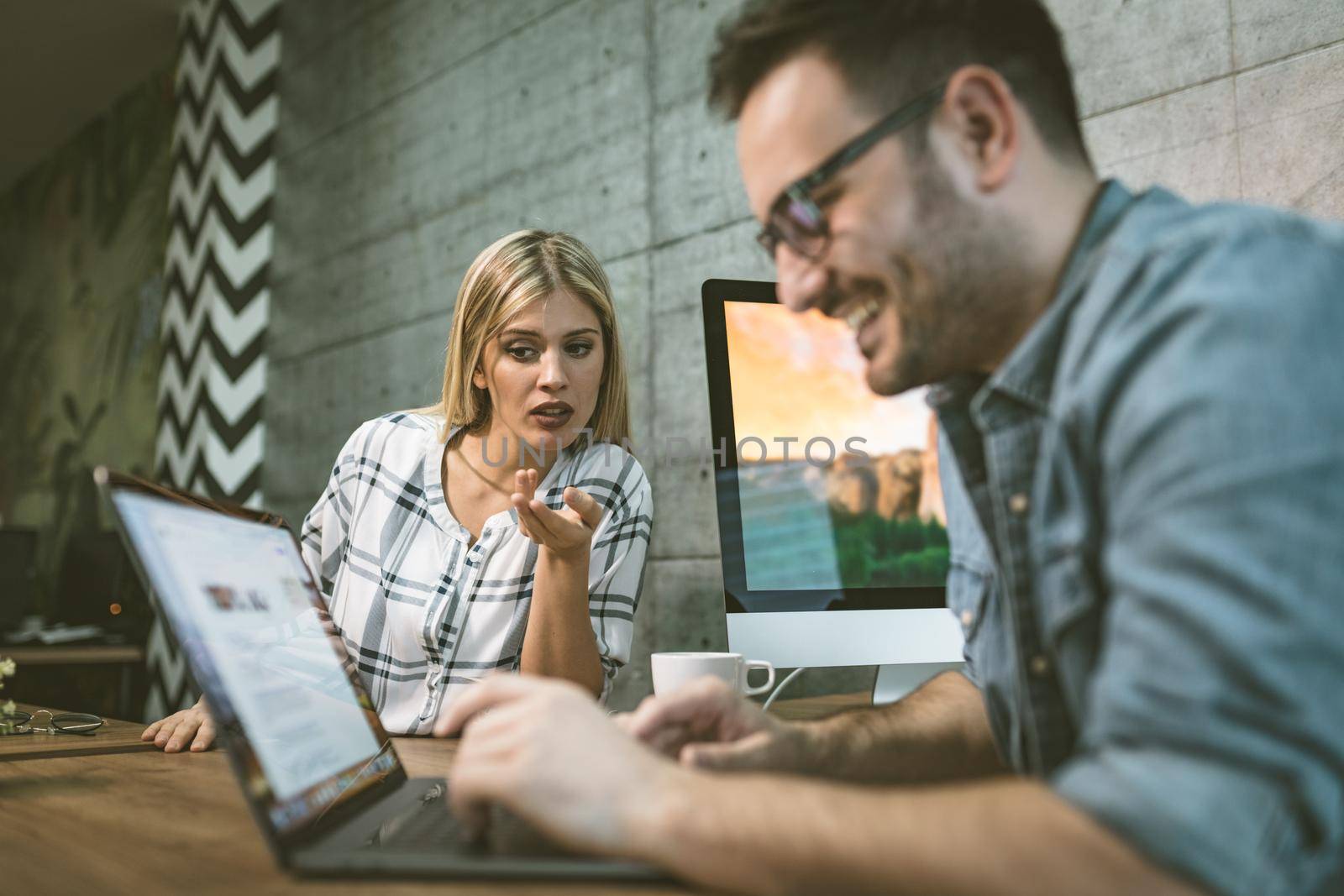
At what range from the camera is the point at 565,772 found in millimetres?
535

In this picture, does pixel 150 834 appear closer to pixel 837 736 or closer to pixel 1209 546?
pixel 837 736

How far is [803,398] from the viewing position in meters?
1.49

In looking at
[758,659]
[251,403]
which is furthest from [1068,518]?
[251,403]

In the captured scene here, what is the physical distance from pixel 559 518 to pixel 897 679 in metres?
0.58

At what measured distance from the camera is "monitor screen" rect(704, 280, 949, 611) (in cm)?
142

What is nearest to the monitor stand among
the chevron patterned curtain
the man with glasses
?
the man with glasses

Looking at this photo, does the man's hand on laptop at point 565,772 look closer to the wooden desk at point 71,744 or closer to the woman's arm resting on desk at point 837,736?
the woman's arm resting on desk at point 837,736

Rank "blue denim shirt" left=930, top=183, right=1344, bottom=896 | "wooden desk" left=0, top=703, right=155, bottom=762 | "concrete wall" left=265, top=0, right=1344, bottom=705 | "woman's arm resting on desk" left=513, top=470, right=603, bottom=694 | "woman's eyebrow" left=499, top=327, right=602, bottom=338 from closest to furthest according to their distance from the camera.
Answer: "blue denim shirt" left=930, top=183, right=1344, bottom=896 < "wooden desk" left=0, top=703, right=155, bottom=762 < "concrete wall" left=265, top=0, right=1344, bottom=705 < "woman's arm resting on desk" left=513, top=470, right=603, bottom=694 < "woman's eyebrow" left=499, top=327, right=602, bottom=338

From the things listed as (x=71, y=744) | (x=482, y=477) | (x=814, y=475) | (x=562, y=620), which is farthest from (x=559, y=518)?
(x=71, y=744)

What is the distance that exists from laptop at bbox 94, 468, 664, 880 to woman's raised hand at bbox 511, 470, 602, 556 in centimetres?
50

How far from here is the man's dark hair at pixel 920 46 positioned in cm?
70

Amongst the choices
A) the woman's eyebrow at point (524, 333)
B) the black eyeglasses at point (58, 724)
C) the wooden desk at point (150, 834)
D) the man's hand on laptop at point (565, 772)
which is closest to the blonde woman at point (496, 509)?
the woman's eyebrow at point (524, 333)

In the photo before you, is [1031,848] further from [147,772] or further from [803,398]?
[803,398]

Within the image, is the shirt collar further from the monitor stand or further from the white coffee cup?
the monitor stand
